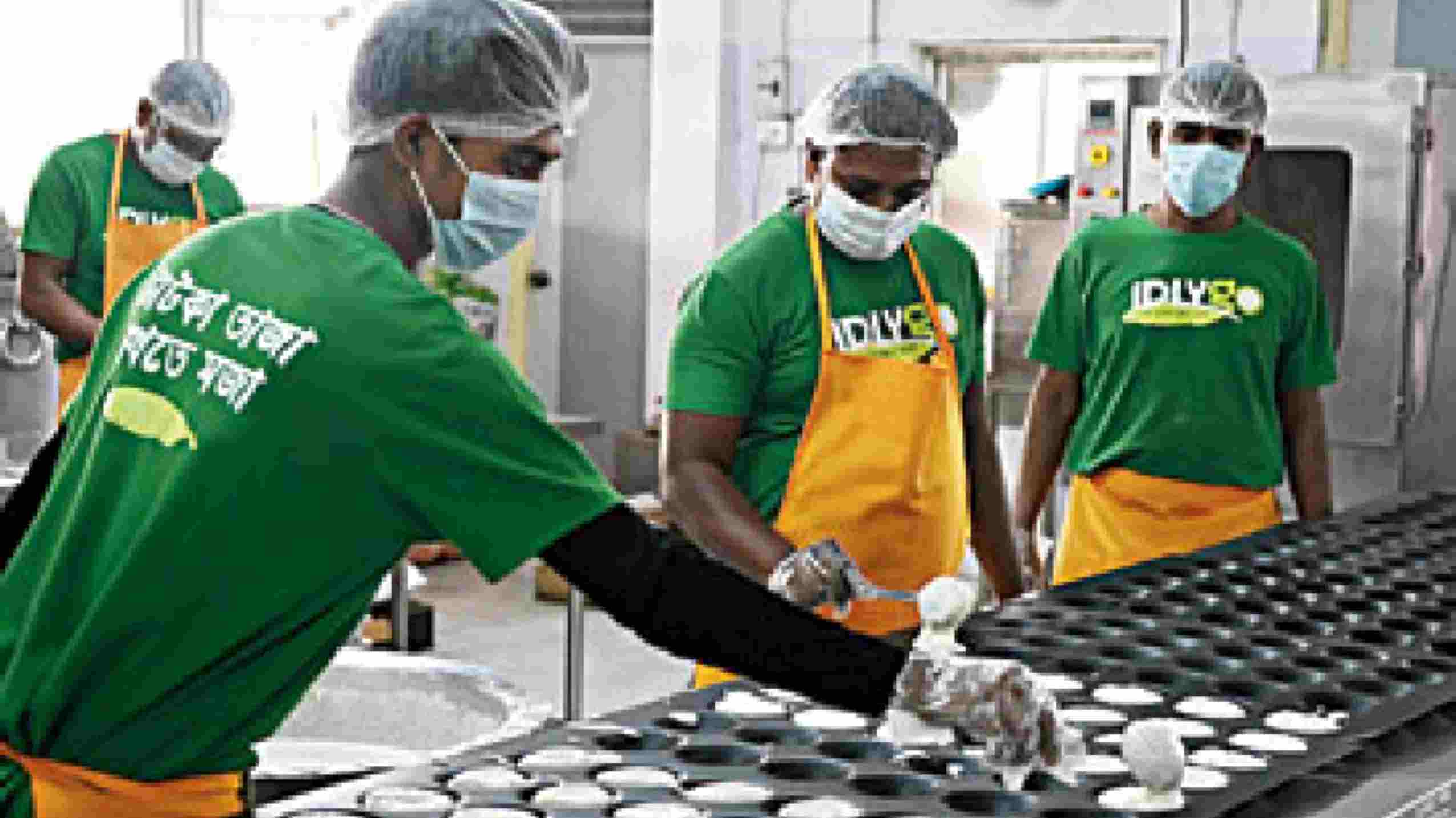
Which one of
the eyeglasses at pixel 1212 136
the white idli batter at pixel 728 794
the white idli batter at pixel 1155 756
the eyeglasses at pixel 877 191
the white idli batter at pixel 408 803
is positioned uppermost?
the eyeglasses at pixel 1212 136

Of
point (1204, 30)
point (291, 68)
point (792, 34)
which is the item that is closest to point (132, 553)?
point (1204, 30)

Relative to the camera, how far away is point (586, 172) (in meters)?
9.40

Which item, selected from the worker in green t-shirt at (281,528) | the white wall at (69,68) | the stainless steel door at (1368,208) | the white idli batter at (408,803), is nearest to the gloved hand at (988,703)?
the worker in green t-shirt at (281,528)

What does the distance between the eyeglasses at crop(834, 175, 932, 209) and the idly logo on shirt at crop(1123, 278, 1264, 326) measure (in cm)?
88

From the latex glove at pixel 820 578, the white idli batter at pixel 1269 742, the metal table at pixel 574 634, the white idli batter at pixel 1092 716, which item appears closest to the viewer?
the white idli batter at pixel 1269 742

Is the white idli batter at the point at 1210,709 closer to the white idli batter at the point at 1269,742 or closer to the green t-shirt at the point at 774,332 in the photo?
the white idli batter at the point at 1269,742

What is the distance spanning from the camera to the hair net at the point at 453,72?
1770 millimetres

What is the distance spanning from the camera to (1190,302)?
366cm

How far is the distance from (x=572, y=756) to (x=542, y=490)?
489 mm

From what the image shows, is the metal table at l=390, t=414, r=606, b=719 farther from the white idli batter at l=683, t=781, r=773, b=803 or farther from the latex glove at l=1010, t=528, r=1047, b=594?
the white idli batter at l=683, t=781, r=773, b=803

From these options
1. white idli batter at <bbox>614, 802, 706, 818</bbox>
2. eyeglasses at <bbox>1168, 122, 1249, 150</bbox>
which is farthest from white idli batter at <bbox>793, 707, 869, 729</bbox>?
eyeglasses at <bbox>1168, 122, 1249, 150</bbox>

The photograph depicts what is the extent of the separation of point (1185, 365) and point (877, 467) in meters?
0.97

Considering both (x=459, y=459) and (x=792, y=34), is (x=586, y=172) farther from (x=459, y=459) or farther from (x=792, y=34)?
(x=459, y=459)

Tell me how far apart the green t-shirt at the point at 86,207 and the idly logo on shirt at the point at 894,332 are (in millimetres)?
2822
